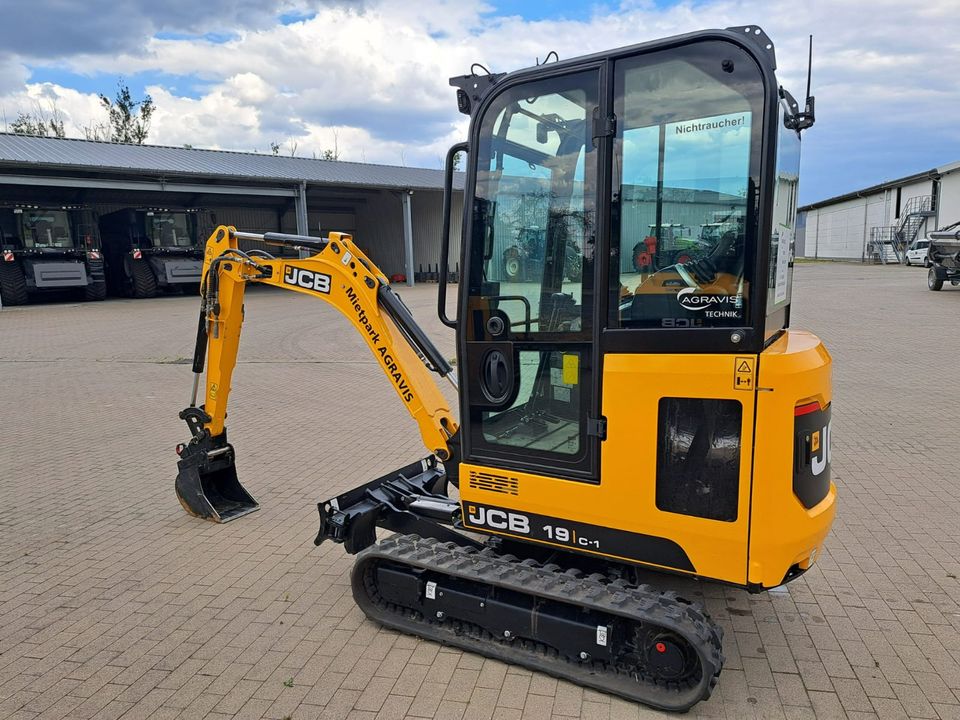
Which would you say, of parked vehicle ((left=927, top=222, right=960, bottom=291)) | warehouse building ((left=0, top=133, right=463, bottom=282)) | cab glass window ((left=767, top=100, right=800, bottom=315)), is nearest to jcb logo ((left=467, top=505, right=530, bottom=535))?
cab glass window ((left=767, top=100, right=800, bottom=315))

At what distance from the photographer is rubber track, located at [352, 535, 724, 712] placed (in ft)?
9.55

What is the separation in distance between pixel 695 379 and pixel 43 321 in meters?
20.5

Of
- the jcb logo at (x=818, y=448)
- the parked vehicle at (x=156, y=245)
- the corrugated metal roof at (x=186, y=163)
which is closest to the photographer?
the jcb logo at (x=818, y=448)

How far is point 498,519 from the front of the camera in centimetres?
Result: 340

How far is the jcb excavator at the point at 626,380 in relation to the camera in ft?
8.85

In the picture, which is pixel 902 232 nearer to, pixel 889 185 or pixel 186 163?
pixel 889 185

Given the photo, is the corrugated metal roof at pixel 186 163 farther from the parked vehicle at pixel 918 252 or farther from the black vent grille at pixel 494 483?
the parked vehicle at pixel 918 252

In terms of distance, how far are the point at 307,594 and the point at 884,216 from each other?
173 ft

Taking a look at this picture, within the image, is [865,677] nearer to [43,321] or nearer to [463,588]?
[463,588]

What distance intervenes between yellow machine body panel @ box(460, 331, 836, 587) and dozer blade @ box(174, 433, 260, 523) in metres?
3.01

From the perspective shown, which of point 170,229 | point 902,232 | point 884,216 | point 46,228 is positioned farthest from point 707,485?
point 884,216

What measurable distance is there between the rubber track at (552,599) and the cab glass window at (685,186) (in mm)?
1218

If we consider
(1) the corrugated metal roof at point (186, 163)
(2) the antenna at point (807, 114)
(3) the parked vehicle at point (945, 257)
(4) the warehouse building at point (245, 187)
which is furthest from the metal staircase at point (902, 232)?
(2) the antenna at point (807, 114)

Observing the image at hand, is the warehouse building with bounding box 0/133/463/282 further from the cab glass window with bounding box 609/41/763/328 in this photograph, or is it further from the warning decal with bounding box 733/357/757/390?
the warning decal with bounding box 733/357/757/390
